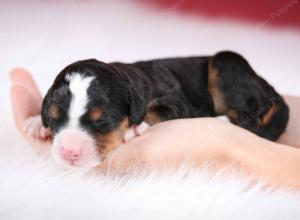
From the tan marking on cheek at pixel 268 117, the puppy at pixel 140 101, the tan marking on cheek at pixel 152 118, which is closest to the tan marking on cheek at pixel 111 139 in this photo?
the puppy at pixel 140 101

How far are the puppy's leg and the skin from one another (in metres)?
0.30

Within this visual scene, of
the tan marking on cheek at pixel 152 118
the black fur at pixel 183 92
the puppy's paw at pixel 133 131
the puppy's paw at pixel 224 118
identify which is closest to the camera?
the black fur at pixel 183 92

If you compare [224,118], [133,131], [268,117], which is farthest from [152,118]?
[268,117]

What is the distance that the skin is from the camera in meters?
1.68

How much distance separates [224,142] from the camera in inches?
68.1

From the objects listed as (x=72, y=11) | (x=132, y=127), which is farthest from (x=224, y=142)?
(x=72, y=11)

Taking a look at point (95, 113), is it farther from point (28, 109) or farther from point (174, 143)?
point (28, 109)

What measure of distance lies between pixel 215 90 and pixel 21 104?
1.99 feet

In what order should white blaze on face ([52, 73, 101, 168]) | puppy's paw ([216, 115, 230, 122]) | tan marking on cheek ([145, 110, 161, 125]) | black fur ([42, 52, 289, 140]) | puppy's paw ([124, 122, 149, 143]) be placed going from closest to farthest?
1. white blaze on face ([52, 73, 101, 168])
2. black fur ([42, 52, 289, 140])
3. puppy's paw ([124, 122, 149, 143])
4. tan marking on cheek ([145, 110, 161, 125])
5. puppy's paw ([216, 115, 230, 122])

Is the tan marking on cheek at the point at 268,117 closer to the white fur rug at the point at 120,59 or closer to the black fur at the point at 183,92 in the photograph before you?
the black fur at the point at 183,92

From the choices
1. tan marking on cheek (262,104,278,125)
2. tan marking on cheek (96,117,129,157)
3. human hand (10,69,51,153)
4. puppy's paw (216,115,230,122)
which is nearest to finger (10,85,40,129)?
human hand (10,69,51,153)

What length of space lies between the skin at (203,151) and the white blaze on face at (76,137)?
0.41 feet

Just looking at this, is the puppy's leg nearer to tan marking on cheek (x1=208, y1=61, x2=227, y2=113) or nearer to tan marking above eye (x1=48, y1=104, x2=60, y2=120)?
tan marking on cheek (x1=208, y1=61, x2=227, y2=113)

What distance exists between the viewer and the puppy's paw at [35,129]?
69.4 inches
